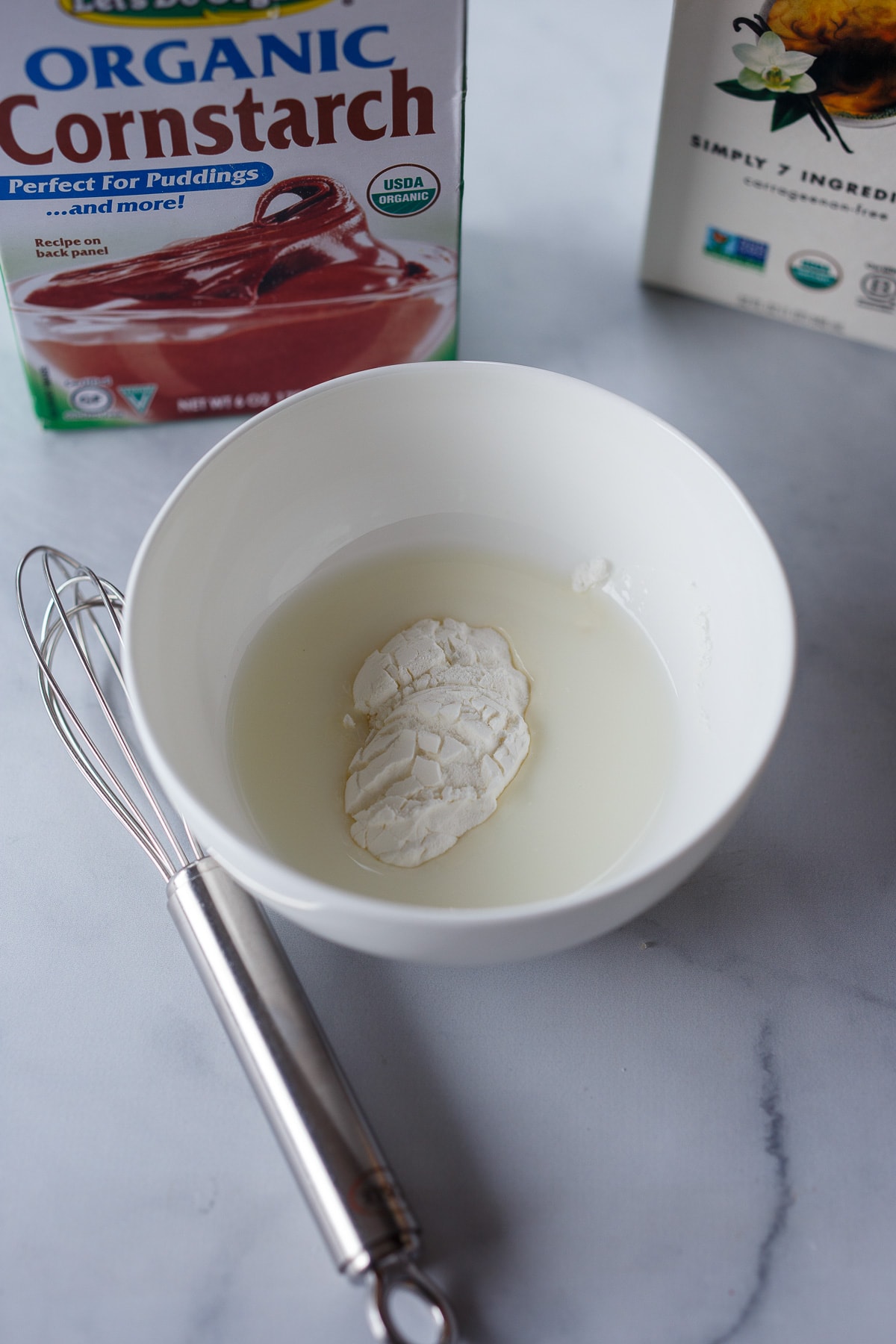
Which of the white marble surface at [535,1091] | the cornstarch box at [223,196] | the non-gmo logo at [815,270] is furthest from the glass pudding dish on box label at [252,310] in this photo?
the non-gmo logo at [815,270]

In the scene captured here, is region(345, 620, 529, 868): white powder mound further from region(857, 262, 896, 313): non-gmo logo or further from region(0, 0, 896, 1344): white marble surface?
region(857, 262, 896, 313): non-gmo logo

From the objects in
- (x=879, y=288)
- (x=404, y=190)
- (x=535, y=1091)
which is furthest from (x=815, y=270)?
(x=535, y=1091)

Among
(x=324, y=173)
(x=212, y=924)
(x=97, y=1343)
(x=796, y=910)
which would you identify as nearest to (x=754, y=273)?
(x=324, y=173)

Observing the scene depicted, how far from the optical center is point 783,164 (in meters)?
0.67

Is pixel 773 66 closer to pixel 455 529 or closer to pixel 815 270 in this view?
pixel 815 270

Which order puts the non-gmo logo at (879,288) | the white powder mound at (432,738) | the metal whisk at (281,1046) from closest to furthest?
the metal whisk at (281,1046)
the white powder mound at (432,738)
the non-gmo logo at (879,288)

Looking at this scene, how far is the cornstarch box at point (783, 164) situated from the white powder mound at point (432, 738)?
1.04 ft

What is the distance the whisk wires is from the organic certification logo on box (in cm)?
43

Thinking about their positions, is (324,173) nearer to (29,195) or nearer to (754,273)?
(29,195)

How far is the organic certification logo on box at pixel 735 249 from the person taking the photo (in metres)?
0.73

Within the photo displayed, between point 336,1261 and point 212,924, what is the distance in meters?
0.14

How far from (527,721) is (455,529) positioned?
13 cm

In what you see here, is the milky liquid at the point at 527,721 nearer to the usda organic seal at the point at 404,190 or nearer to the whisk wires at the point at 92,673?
the whisk wires at the point at 92,673

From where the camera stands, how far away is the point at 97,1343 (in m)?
0.45
